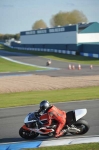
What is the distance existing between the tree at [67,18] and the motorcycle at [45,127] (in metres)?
148

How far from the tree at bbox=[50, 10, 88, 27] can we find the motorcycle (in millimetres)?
147767

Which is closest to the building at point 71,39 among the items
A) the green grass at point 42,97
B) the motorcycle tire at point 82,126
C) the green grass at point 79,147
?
the green grass at point 42,97

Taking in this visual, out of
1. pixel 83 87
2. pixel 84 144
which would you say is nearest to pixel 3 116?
pixel 84 144

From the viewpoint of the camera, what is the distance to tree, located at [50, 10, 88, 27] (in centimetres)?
15850

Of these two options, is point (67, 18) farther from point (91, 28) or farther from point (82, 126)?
point (82, 126)

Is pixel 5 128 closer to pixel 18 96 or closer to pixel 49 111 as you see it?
pixel 49 111

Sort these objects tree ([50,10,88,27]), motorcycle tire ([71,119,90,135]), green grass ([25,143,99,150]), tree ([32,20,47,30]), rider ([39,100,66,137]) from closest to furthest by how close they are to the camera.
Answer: green grass ([25,143,99,150]) < rider ([39,100,66,137]) < motorcycle tire ([71,119,90,135]) < tree ([50,10,88,27]) < tree ([32,20,47,30])

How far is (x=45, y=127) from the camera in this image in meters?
11.5

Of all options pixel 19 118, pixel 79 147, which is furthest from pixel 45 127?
pixel 19 118

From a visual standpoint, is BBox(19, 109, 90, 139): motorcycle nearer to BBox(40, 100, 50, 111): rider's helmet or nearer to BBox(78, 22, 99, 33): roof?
BBox(40, 100, 50, 111): rider's helmet

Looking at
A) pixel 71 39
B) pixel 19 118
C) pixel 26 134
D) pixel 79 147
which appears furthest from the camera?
pixel 71 39

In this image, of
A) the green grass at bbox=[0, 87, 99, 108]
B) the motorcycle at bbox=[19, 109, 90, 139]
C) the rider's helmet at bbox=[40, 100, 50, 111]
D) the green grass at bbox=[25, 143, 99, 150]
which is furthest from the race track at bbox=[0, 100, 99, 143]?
the green grass at bbox=[25, 143, 99, 150]

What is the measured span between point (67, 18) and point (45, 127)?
154280 millimetres

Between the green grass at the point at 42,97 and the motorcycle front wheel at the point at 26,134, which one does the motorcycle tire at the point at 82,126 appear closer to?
the motorcycle front wheel at the point at 26,134
